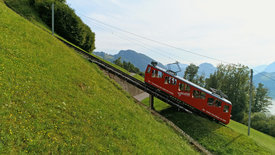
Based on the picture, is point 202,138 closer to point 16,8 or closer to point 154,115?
point 154,115

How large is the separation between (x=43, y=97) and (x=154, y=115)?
1223cm

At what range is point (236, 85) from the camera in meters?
52.2

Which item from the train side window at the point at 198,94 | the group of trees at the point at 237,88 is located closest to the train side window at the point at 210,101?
the train side window at the point at 198,94

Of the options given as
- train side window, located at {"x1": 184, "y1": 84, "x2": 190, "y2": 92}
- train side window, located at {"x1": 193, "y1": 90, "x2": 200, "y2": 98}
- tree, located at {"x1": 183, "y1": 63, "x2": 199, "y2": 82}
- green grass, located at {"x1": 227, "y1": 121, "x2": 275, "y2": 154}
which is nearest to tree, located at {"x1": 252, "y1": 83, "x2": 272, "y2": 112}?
tree, located at {"x1": 183, "y1": 63, "x2": 199, "y2": 82}

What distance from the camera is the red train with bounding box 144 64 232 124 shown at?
65.2 ft

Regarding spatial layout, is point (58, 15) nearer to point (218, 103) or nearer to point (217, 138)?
point (218, 103)

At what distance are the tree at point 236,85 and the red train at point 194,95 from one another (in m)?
33.4

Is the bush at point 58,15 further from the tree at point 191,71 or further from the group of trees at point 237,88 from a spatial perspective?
the tree at point 191,71

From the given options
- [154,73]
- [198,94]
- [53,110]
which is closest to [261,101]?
[198,94]

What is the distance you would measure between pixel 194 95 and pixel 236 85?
4159 centimetres

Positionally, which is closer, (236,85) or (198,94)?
(198,94)

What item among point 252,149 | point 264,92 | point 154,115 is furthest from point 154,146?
point 264,92

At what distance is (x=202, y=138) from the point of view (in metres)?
17.9

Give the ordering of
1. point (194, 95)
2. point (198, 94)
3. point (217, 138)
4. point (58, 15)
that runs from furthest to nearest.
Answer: point (58, 15) → point (194, 95) → point (198, 94) → point (217, 138)
